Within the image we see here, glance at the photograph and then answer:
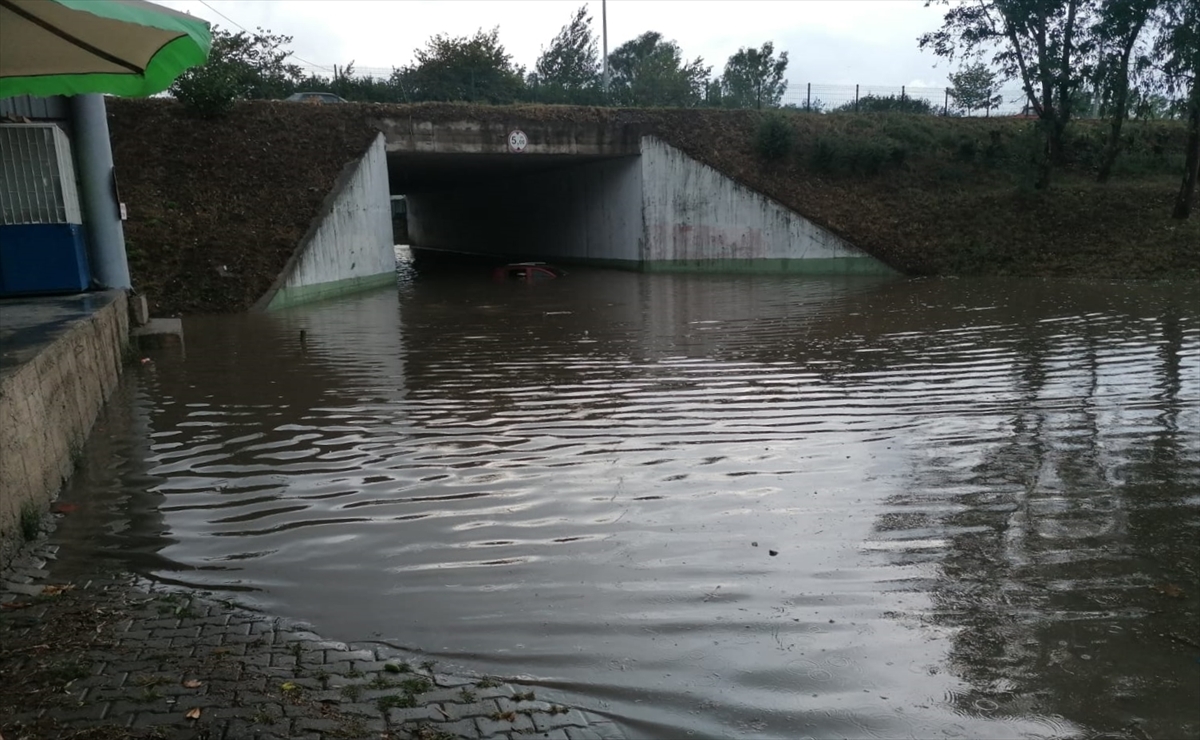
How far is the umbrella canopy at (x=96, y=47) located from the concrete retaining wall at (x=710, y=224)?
23553mm

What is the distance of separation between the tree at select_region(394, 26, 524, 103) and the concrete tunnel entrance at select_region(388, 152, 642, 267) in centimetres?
329

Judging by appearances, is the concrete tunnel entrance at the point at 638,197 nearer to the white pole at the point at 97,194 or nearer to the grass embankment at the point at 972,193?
the grass embankment at the point at 972,193

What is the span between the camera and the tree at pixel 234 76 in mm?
22578

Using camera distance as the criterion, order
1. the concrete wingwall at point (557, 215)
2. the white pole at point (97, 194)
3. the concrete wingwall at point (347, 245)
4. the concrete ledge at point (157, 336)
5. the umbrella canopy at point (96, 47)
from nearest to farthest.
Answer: the umbrella canopy at point (96, 47)
the concrete ledge at point (157, 336)
the white pole at point (97, 194)
the concrete wingwall at point (347, 245)
the concrete wingwall at point (557, 215)

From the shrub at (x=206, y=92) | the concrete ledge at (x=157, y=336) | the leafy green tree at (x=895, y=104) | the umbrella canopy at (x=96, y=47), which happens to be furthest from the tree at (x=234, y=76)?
the leafy green tree at (x=895, y=104)

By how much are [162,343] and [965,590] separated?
11.5 meters

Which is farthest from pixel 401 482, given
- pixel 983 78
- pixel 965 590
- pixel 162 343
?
pixel 983 78

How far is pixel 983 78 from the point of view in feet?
128

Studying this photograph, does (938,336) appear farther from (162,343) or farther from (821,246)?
(821,246)

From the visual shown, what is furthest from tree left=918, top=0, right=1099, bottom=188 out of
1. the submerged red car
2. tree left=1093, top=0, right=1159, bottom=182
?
the submerged red car

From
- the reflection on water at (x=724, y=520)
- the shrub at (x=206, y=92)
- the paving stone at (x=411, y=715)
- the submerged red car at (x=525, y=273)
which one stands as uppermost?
the shrub at (x=206, y=92)

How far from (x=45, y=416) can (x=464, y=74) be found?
37817mm

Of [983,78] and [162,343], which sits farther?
[983,78]

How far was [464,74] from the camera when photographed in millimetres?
41000
